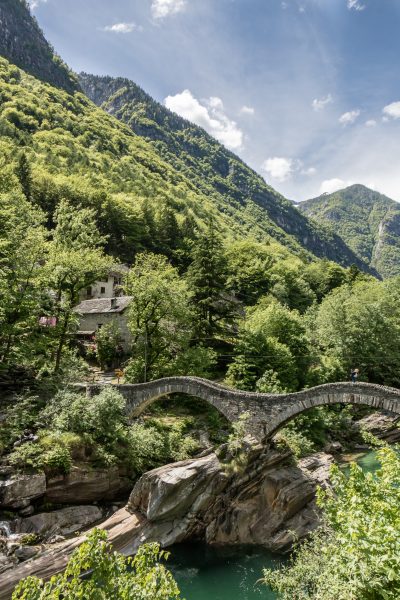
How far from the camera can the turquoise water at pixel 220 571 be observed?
1670 cm

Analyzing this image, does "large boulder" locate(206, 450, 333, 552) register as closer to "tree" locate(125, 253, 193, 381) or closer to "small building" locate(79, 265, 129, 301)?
"tree" locate(125, 253, 193, 381)

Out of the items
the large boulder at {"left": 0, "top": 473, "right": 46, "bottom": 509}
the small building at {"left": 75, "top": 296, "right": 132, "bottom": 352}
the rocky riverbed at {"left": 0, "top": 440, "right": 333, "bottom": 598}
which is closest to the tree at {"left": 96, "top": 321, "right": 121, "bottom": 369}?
the small building at {"left": 75, "top": 296, "right": 132, "bottom": 352}

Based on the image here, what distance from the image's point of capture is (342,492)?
995 centimetres

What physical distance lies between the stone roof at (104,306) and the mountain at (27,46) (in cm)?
15190

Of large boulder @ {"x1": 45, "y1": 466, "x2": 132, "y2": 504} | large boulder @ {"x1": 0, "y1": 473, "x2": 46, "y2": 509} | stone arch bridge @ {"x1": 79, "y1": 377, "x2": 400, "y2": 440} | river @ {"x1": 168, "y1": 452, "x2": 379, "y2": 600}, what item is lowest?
river @ {"x1": 168, "y1": 452, "x2": 379, "y2": 600}

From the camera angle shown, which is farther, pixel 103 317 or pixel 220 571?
pixel 103 317

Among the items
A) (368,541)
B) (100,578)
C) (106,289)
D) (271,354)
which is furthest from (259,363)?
(100,578)

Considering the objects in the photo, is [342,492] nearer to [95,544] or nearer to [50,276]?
[95,544]

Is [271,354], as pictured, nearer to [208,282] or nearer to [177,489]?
[208,282]

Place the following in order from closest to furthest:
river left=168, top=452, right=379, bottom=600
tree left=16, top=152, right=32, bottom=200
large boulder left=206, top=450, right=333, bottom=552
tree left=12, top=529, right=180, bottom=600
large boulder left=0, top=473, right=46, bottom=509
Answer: tree left=12, top=529, right=180, bottom=600
river left=168, top=452, right=379, bottom=600
large boulder left=0, top=473, right=46, bottom=509
large boulder left=206, top=450, right=333, bottom=552
tree left=16, top=152, right=32, bottom=200

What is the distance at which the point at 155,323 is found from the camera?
33.8m

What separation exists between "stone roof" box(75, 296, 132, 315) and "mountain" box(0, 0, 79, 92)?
152m

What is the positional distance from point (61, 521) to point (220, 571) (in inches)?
322

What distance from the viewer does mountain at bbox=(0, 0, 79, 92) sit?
15462 centimetres
